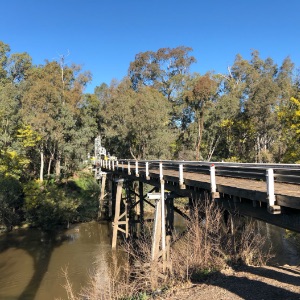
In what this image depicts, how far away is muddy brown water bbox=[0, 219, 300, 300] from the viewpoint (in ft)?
39.0

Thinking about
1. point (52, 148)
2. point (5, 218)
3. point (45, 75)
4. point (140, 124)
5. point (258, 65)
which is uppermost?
point (258, 65)

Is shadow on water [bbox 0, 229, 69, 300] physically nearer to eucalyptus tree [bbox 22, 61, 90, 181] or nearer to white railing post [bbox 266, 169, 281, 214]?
eucalyptus tree [bbox 22, 61, 90, 181]

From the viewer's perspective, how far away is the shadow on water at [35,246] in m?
12.1

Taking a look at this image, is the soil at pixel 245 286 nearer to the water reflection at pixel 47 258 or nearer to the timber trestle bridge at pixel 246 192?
the timber trestle bridge at pixel 246 192

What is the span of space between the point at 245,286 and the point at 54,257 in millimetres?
10917

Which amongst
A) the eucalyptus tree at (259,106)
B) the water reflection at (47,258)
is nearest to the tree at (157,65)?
the eucalyptus tree at (259,106)

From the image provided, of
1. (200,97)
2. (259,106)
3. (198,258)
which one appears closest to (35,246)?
(198,258)

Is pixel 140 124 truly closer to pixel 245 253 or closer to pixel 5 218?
pixel 5 218

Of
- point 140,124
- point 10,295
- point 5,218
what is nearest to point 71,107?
point 140,124

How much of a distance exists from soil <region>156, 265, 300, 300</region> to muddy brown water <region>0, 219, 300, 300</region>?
18.1ft

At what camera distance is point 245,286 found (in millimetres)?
→ 6855

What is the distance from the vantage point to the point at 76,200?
75.3 ft

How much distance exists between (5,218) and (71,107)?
11385 mm

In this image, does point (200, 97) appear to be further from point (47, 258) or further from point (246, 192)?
point (246, 192)
